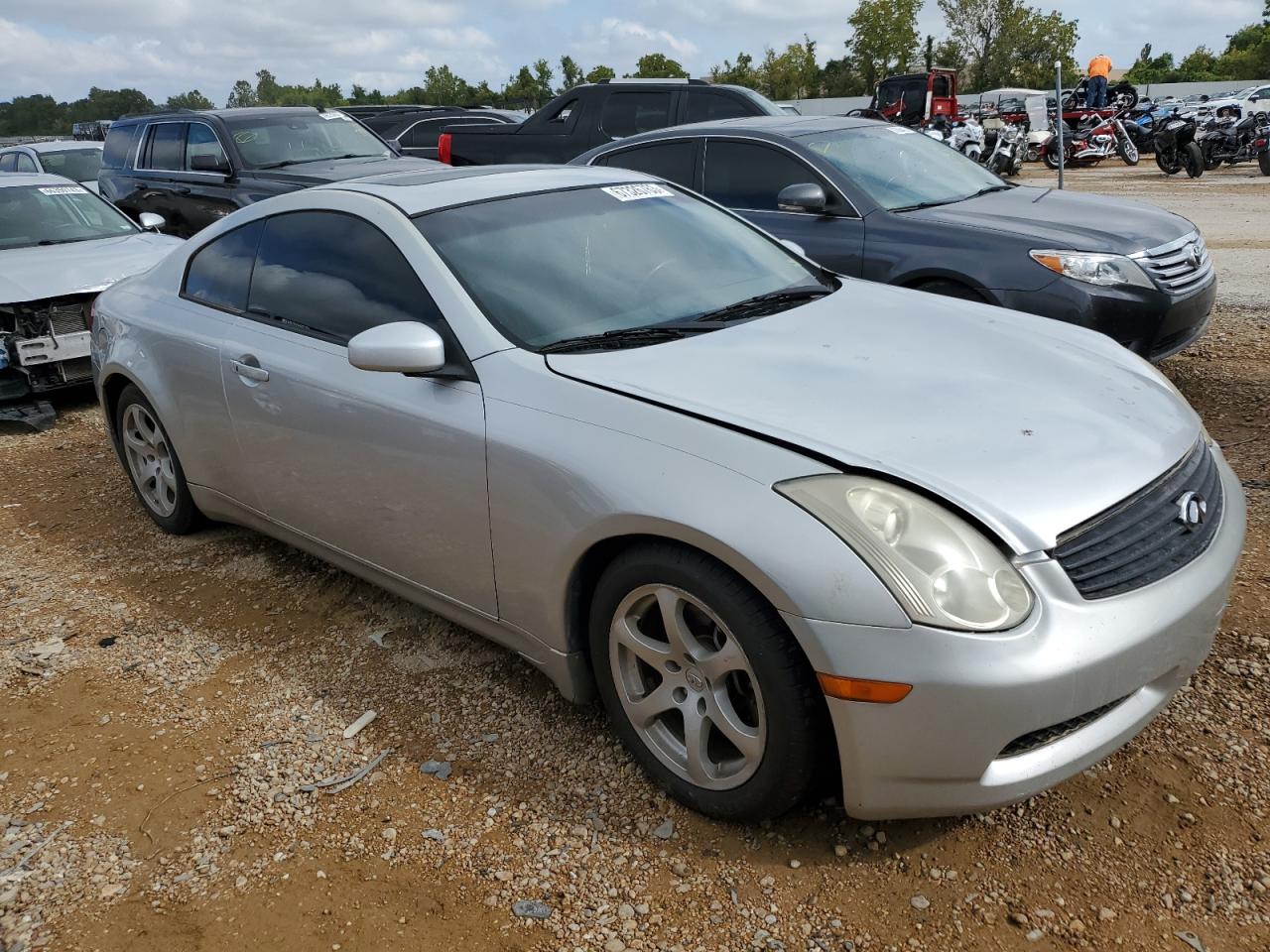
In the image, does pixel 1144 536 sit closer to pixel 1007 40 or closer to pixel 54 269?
pixel 54 269

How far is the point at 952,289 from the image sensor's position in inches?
217

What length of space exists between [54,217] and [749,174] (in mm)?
5424

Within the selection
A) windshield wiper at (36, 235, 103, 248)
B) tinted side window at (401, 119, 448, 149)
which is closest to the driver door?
windshield wiper at (36, 235, 103, 248)

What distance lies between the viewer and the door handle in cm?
362

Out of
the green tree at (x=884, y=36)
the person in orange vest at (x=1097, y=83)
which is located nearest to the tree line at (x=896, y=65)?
the green tree at (x=884, y=36)

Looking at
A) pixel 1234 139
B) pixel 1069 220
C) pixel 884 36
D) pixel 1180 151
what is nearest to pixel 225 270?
pixel 1069 220

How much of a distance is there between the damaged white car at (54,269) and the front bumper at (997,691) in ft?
20.3

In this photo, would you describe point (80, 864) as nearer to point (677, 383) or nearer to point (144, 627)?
point (144, 627)

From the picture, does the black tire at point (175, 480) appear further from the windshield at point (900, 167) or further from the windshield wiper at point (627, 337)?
the windshield at point (900, 167)

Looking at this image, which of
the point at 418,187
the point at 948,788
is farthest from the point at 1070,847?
the point at 418,187

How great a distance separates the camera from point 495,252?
3234 millimetres

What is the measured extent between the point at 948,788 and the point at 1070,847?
18.8 inches

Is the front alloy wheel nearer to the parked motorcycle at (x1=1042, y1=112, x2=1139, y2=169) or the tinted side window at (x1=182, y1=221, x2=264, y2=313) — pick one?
the tinted side window at (x1=182, y1=221, x2=264, y2=313)

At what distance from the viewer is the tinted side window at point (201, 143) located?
9.65 metres
